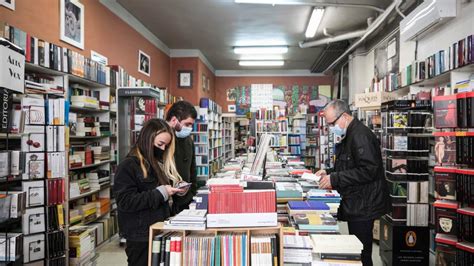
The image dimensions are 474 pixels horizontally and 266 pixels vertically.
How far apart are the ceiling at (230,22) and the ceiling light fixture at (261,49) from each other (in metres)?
0.23

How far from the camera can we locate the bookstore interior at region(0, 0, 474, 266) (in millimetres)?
1841

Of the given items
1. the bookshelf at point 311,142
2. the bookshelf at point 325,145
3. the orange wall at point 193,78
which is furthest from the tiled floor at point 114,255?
the bookshelf at point 311,142

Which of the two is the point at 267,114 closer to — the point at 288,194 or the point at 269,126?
the point at 269,126

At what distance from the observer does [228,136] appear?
1380 centimetres

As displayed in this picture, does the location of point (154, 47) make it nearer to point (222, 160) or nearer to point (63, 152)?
point (222, 160)

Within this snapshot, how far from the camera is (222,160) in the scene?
11.9m

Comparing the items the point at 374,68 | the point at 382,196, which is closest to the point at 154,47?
the point at 374,68

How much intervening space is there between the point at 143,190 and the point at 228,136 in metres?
11.7

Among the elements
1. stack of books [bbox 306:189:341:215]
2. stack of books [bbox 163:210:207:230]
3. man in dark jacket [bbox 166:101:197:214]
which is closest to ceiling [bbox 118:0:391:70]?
man in dark jacket [bbox 166:101:197:214]

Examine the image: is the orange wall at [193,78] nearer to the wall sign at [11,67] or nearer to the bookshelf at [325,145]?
the bookshelf at [325,145]

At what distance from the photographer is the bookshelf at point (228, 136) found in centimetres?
1282

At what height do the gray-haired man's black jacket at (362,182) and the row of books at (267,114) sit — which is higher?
the row of books at (267,114)

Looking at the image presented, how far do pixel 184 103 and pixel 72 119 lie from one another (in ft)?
7.24

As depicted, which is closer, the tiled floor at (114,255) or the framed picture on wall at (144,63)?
the tiled floor at (114,255)
